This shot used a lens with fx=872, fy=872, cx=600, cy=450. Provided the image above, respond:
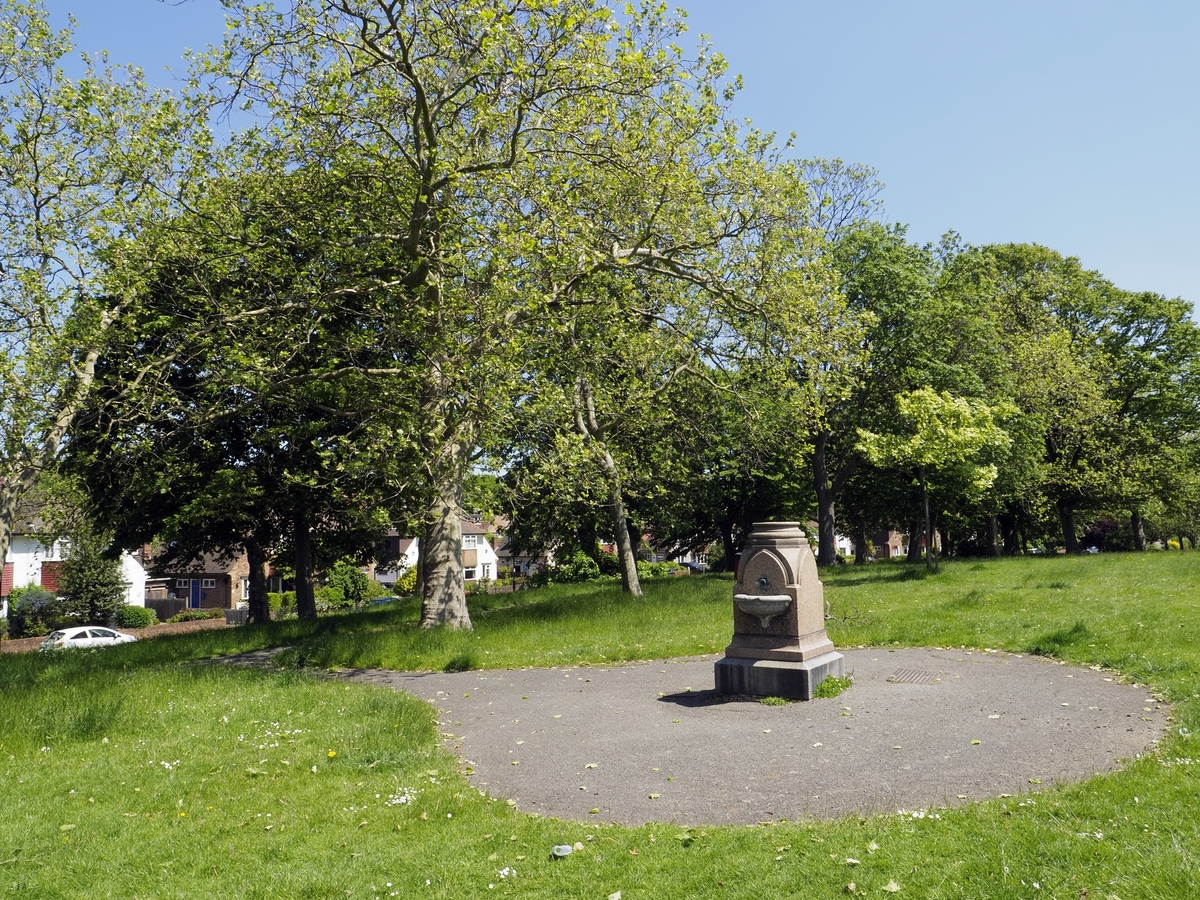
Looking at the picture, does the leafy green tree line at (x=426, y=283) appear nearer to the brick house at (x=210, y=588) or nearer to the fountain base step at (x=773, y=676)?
the fountain base step at (x=773, y=676)

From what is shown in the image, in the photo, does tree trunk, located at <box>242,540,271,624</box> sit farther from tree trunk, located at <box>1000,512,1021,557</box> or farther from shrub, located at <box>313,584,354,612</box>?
tree trunk, located at <box>1000,512,1021,557</box>

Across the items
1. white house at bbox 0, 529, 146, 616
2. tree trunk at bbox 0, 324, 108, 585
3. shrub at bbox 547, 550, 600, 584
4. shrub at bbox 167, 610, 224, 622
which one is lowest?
shrub at bbox 167, 610, 224, 622

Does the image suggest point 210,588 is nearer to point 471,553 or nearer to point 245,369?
point 471,553

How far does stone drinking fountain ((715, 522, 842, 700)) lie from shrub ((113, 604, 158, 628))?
48671mm

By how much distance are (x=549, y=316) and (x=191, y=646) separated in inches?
415

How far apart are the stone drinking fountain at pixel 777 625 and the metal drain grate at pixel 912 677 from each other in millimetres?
802

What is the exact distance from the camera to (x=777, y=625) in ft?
37.3

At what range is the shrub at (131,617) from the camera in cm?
5050

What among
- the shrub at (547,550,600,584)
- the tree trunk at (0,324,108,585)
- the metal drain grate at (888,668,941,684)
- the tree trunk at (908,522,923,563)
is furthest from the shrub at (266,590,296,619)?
the metal drain grate at (888,668,941,684)

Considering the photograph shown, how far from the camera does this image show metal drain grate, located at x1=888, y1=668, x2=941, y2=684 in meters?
11.5

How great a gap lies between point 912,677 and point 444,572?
9.66 m

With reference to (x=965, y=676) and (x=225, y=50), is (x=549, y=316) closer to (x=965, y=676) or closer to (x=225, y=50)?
(x=225, y=50)

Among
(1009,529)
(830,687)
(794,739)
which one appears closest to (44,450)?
(830,687)

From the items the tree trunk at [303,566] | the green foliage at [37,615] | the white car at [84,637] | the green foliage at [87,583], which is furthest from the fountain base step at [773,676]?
the green foliage at [37,615]
